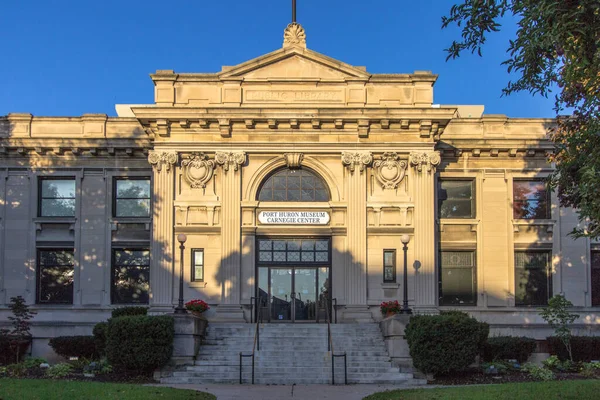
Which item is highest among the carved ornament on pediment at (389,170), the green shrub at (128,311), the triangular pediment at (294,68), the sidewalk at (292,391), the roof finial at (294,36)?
the roof finial at (294,36)

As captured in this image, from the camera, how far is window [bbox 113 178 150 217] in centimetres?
2875

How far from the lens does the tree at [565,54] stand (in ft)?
37.9

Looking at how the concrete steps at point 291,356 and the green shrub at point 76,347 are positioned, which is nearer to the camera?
the concrete steps at point 291,356

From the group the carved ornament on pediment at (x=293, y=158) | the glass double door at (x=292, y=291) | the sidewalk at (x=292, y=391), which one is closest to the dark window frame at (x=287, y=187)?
the carved ornament on pediment at (x=293, y=158)

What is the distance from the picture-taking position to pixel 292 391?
18.2 metres

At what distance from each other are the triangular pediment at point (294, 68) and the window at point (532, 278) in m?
10.0

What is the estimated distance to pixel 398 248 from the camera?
86.3ft

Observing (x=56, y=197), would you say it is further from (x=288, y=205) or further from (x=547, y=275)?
(x=547, y=275)

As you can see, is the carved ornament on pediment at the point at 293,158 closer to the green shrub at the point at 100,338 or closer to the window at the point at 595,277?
the green shrub at the point at 100,338

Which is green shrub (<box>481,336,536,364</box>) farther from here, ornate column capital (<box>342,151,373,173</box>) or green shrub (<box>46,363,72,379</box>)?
green shrub (<box>46,363,72,379</box>)

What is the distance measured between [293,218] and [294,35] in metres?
7.17

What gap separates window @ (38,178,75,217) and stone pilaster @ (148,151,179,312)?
474cm

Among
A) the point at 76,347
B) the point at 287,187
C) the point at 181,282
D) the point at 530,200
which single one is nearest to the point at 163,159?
the point at 287,187

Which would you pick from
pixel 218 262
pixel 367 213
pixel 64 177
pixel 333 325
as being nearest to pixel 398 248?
pixel 367 213
